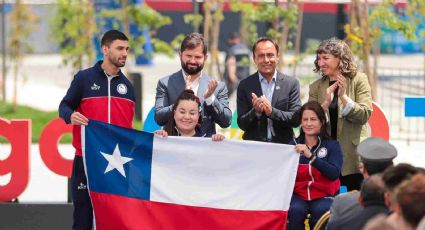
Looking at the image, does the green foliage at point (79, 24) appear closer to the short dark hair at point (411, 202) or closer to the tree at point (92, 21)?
the tree at point (92, 21)

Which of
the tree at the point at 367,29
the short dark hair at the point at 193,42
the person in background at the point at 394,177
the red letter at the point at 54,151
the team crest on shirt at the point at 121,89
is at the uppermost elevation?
the tree at the point at 367,29

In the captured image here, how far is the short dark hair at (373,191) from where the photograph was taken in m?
6.56

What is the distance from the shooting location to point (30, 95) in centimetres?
2712

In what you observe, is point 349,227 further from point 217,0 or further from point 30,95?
point 30,95

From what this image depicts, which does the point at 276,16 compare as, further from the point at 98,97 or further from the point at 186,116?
the point at 186,116

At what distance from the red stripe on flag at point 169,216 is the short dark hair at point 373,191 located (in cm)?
245

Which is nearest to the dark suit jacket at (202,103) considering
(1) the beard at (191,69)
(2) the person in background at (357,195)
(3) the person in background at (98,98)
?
(1) the beard at (191,69)

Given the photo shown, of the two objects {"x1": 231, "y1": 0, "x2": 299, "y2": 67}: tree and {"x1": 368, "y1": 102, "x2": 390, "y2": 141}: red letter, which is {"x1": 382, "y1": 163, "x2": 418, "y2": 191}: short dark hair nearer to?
{"x1": 368, "y1": 102, "x2": 390, "y2": 141}: red letter

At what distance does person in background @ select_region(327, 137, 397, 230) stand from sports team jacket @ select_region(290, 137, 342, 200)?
1504mm

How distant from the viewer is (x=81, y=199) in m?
9.59

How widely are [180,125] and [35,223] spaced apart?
2929 millimetres

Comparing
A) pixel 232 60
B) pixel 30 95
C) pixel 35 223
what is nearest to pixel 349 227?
pixel 35 223

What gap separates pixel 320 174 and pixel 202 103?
112 centimetres

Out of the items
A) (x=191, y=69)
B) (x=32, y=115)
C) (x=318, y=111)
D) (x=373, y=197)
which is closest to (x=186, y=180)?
(x=191, y=69)
